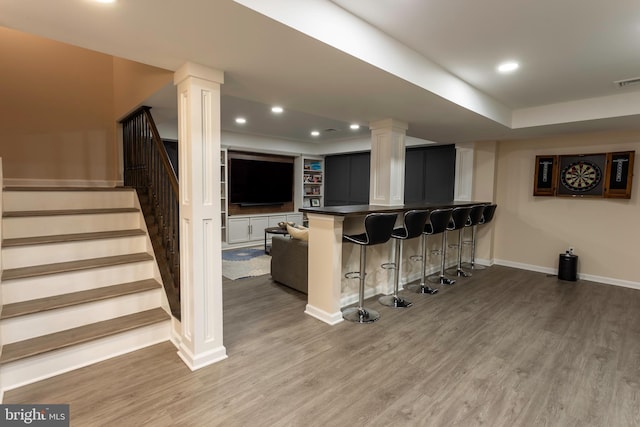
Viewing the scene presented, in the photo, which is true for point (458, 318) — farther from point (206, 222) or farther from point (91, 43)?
A: point (91, 43)

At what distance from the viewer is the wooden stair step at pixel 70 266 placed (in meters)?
2.37

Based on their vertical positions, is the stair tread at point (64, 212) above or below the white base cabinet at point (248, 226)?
above

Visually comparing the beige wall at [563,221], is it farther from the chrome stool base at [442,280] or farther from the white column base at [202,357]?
the white column base at [202,357]

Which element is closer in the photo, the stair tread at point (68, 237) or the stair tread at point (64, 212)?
the stair tread at point (68, 237)

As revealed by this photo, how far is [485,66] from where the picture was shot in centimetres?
289

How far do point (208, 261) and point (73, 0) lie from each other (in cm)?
164

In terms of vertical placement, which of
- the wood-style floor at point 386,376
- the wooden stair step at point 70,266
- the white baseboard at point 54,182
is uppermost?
the white baseboard at point 54,182

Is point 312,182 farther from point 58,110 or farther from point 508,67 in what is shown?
point 508,67

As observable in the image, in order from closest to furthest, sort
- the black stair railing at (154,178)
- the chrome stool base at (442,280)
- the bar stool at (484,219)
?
the black stair railing at (154,178), the chrome stool base at (442,280), the bar stool at (484,219)

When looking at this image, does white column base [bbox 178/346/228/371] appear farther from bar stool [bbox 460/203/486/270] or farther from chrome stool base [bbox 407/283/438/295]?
bar stool [bbox 460/203/486/270]

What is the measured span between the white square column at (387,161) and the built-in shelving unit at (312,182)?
166 inches

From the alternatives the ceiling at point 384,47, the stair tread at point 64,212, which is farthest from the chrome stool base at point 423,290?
the stair tread at point 64,212

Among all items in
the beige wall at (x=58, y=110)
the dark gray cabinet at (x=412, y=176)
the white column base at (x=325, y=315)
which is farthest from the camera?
the dark gray cabinet at (x=412, y=176)

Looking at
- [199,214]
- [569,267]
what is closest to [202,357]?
[199,214]
